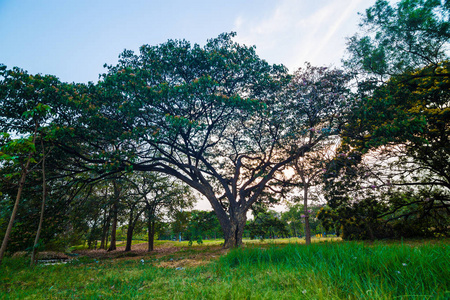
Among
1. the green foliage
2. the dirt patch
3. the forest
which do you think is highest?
the forest

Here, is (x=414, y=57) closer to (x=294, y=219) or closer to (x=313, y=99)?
(x=313, y=99)

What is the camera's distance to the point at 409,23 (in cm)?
957

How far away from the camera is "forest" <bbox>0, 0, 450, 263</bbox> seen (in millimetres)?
7988

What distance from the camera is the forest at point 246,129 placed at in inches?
314

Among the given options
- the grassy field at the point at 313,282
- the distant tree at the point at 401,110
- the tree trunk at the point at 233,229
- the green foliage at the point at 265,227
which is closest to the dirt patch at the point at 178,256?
the tree trunk at the point at 233,229

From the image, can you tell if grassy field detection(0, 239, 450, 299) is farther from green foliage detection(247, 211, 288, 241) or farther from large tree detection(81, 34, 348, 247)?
green foliage detection(247, 211, 288, 241)

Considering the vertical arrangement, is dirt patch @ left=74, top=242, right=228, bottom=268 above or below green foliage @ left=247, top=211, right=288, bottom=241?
below

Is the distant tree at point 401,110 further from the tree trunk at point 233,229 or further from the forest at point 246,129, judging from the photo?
the tree trunk at point 233,229

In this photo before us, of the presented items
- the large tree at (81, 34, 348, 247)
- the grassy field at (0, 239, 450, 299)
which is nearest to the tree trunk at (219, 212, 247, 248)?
the large tree at (81, 34, 348, 247)

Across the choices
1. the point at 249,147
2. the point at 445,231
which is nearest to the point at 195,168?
the point at 249,147

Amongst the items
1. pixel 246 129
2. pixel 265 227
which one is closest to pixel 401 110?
pixel 246 129

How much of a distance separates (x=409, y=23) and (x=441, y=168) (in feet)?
29.2

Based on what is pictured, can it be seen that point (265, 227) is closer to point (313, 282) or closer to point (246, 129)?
point (246, 129)

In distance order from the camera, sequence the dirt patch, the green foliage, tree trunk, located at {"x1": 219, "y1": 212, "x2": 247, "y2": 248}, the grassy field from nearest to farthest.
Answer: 1. the grassy field
2. the dirt patch
3. tree trunk, located at {"x1": 219, "y1": 212, "x2": 247, "y2": 248}
4. the green foliage
